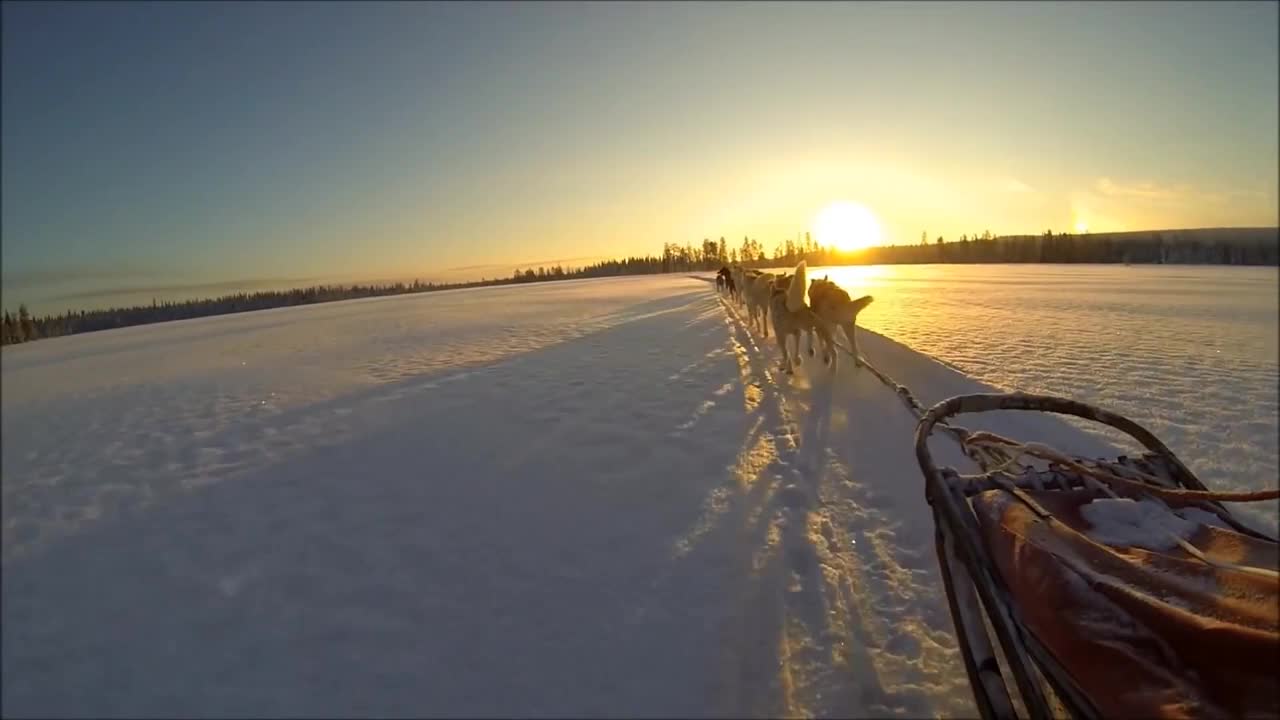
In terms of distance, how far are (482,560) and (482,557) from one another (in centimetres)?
4

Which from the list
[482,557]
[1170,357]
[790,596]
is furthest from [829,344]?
[482,557]

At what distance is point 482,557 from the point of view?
126 inches

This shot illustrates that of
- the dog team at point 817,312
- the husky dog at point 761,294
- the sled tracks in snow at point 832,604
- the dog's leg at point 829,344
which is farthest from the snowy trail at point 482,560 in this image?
the husky dog at point 761,294

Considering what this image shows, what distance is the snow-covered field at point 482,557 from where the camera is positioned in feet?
7.30

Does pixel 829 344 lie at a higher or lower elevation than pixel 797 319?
lower

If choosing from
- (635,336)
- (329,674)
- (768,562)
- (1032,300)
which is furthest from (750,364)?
(1032,300)

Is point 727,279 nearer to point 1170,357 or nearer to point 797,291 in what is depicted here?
point 797,291

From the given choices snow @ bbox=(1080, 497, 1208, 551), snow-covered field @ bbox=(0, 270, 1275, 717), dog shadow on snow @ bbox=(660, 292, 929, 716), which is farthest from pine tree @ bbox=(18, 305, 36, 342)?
snow @ bbox=(1080, 497, 1208, 551)

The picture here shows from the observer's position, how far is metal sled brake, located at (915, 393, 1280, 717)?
1092 millimetres

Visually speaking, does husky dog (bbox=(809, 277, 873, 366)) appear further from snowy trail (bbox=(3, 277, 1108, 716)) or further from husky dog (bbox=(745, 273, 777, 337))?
husky dog (bbox=(745, 273, 777, 337))

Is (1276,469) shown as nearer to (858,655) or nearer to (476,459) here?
(858,655)

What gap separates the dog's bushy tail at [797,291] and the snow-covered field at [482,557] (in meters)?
1.59

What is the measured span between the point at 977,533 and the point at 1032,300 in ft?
49.6

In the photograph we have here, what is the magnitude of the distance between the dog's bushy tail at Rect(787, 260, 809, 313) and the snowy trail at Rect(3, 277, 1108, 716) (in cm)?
175
